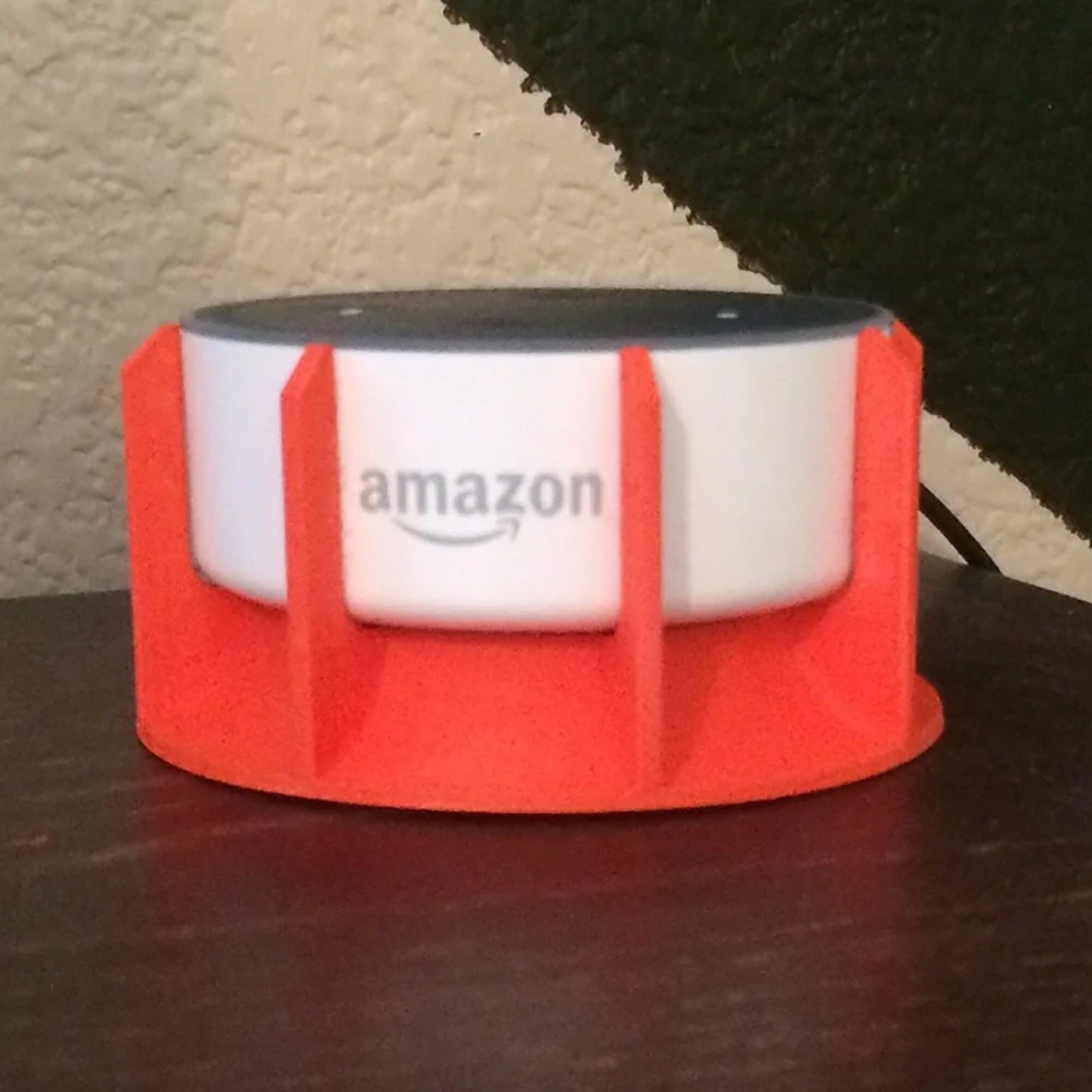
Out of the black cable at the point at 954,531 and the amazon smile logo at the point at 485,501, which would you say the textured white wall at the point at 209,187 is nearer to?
the black cable at the point at 954,531

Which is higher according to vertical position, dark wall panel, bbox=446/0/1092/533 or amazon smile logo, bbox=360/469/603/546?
dark wall panel, bbox=446/0/1092/533

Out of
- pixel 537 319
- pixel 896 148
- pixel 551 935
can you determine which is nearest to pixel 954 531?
pixel 896 148

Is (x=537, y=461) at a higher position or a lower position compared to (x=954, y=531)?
higher

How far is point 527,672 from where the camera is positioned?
45 centimetres

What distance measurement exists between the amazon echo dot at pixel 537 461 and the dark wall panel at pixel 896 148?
Answer: 32 cm

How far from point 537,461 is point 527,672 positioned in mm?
64

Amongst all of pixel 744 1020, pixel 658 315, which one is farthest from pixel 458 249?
pixel 744 1020

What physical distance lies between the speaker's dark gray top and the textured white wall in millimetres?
165

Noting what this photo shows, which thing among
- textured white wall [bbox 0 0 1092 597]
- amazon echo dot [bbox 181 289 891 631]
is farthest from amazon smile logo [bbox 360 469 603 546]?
textured white wall [bbox 0 0 1092 597]

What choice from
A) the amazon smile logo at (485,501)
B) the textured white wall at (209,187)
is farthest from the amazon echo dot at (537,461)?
the textured white wall at (209,187)

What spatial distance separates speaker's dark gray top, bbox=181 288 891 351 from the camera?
1.38ft

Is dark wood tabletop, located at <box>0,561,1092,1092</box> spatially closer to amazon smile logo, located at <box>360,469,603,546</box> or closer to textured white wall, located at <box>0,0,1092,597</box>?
amazon smile logo, located at <box>360,469,603,546</box>

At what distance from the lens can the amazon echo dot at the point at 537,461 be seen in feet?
1.37

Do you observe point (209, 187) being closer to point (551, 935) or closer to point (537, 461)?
point (537, 461)
